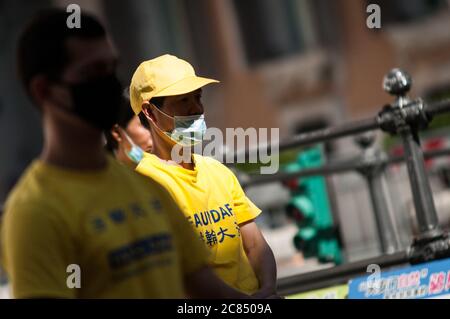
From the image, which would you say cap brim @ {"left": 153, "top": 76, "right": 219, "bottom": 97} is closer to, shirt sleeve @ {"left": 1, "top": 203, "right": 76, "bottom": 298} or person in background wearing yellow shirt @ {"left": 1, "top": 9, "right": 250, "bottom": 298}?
person in background wearing yellow shirt @ {"left": 1, "top": 9, "right": 250, "bottom": 298}

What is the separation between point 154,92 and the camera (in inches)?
146

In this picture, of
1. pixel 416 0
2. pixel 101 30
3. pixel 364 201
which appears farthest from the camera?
pixel 416 0

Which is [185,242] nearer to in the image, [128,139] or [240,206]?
[240,206]

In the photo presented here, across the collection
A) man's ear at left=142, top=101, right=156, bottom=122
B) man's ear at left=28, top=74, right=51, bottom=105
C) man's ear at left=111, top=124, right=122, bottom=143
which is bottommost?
man's ear at left=111, top=124, right=122, bottom=143

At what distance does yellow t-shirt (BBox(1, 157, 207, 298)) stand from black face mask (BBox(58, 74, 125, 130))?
0.12m

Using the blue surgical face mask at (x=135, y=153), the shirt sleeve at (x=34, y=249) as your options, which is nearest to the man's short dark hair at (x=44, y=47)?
the shirt sleeve at (x=34, y=249)

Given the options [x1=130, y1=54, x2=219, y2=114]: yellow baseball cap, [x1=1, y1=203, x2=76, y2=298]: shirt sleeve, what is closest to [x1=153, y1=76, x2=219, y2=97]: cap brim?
[x1=130, y1=54, x2=219, y2=114]: yellow baseball cap

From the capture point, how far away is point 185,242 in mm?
2635

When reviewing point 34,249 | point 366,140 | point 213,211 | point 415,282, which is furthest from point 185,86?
point 366,140

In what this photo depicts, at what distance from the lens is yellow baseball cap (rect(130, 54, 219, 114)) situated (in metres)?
3.61

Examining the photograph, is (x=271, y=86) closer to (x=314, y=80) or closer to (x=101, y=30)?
(x=314, y=80)

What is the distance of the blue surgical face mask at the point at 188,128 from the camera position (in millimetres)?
3668
